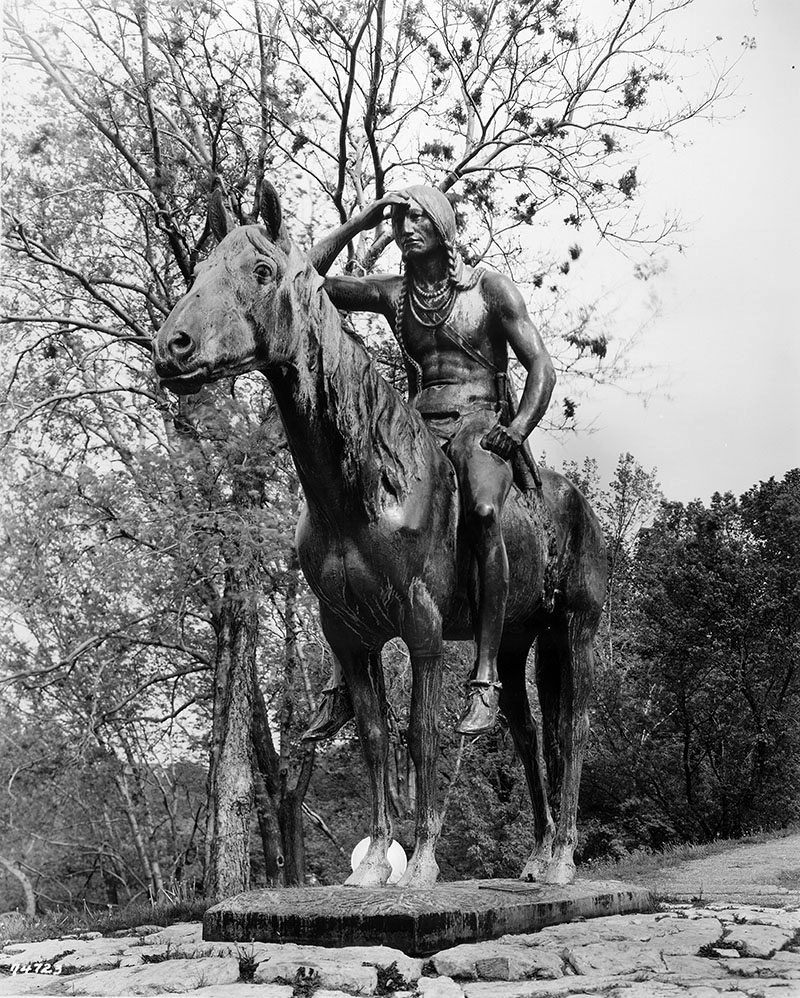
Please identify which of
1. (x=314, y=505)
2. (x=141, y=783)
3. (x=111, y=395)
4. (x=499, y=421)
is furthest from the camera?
(x=141, y=783)

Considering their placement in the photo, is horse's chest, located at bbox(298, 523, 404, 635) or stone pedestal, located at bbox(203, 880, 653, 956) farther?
horse's chest, located at bbox(298, 523, 404, 635)

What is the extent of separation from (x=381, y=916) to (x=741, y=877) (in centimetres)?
793

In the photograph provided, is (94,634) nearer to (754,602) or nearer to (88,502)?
(88,502)

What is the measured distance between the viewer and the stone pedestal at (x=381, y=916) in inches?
141

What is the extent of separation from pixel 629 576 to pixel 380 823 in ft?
58.8

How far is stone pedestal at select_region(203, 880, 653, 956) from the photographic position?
3.58 meters

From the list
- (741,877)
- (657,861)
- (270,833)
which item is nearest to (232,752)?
(657,861)

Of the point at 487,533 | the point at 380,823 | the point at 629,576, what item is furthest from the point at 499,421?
the point at 629,576

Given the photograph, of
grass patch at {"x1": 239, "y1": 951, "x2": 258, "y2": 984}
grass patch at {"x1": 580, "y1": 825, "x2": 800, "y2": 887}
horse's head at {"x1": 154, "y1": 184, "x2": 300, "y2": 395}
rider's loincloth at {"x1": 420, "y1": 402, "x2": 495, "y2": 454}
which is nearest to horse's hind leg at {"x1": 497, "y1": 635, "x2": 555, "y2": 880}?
rider's loincloth at {"x1": 420, "y1": 402, "x2": 495, "y2": 454}

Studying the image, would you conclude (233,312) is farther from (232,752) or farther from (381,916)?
(232,752)

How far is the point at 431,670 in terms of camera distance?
413 centimetres

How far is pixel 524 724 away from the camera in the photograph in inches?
214

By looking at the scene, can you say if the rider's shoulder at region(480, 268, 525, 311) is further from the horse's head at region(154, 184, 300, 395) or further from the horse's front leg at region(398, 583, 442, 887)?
the horse's front leg at region(398, 583, 442, 887)

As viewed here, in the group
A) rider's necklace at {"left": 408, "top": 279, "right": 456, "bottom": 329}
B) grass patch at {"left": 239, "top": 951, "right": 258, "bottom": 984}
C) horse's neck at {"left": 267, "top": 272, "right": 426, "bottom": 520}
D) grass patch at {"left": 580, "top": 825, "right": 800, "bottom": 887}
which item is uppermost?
rider's necklace at {"left": 408, "top": 279, "right": 456, "bottom": 329}
